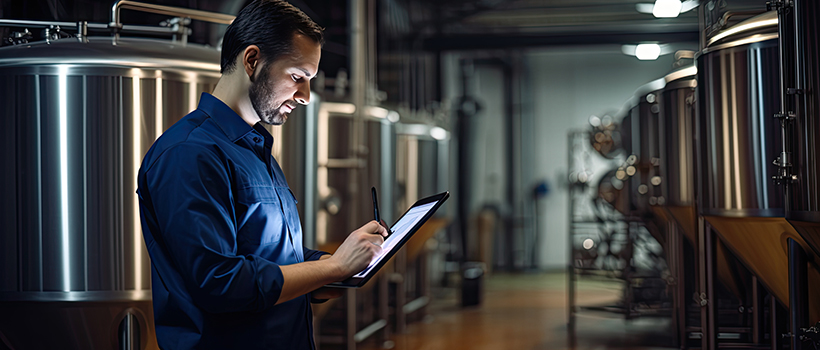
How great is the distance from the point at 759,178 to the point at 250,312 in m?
2.05

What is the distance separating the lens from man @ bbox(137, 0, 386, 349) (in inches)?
50.0

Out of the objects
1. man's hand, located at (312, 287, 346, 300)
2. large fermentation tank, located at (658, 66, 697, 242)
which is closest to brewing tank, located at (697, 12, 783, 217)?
large fermentation tank, located at (658, 66, 697, 242)

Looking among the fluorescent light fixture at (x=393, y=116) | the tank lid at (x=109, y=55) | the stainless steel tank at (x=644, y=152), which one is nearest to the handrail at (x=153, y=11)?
the tank lid at (x=109, y=55)

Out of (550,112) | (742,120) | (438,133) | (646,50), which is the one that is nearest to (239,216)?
(742,120)

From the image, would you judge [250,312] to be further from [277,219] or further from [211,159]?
[211,159]

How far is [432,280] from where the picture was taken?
28.4ft

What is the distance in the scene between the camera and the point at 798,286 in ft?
7.54

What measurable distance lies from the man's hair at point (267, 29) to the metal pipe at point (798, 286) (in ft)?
6.18

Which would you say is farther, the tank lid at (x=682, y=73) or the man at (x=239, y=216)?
the tank lid at (x=682, y=73)

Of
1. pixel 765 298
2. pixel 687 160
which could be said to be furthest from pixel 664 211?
pixel 765 298

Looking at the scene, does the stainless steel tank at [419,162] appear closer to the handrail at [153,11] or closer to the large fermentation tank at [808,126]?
the handrail at [153,11]

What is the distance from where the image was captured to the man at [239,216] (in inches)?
50.0

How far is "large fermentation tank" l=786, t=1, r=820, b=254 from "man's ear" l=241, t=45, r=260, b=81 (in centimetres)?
164

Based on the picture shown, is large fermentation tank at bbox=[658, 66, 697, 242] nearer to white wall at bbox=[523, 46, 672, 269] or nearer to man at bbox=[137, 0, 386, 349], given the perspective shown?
man at bbox=[137, 0, 386, 349]
